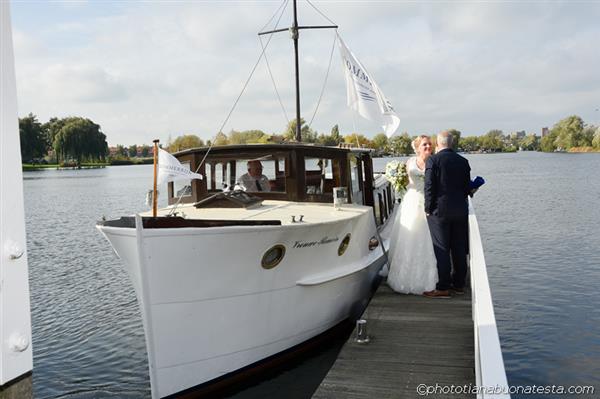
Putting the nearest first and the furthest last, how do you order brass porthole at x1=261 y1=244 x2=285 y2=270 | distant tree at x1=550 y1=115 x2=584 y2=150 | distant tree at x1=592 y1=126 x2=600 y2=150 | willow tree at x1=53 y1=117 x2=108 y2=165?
brass porthole at x1=261 y1=244 x2=285 y2=270 < willow tree at x1=53 y1=117 x2=108 y2=165 < distant tree at x1=592 y1=126 x2=600 y2=150 < distant tree at x1=550 y1=115 x2=584 y2=150

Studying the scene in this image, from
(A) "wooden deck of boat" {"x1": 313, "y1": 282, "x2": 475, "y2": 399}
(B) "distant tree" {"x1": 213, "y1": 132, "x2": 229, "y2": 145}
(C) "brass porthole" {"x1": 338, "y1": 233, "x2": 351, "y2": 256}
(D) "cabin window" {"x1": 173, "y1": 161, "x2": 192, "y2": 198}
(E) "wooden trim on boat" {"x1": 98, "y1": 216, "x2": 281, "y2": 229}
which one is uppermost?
(B) "distant tree" {"x1": 213, "y1": 132, "x2": 229, "y2": 145}

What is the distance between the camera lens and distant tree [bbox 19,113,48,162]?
92688 millimetres

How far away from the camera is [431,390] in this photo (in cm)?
520

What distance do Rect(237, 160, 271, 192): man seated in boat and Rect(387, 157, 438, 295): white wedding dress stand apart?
2.19 metres

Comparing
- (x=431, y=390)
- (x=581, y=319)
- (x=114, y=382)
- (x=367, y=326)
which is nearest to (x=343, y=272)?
(x=367, y=326)

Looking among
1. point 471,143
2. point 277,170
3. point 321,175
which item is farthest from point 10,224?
point 471,143

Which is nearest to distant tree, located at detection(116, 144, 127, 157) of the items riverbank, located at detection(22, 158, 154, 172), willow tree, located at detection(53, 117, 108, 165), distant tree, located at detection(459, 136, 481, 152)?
riverbank, located at detection(22, 158, 154, 172)

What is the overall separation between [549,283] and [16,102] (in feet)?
43.5

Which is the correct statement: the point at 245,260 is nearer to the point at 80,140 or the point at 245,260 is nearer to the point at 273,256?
the point at 273,256

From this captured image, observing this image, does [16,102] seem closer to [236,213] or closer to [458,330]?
[236,213]

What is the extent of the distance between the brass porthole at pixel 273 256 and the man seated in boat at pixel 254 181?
6.80ft

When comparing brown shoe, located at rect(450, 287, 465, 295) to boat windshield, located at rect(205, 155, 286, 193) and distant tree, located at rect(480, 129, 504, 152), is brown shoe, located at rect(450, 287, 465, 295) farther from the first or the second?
distant tree, located at rect(480, 129, 504, 152)

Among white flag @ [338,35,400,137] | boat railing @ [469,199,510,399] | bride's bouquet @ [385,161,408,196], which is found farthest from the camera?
white flag @ [338,35,400,137]

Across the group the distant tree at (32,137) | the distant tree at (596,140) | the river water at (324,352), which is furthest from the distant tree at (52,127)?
the distant tree at (596,140)
